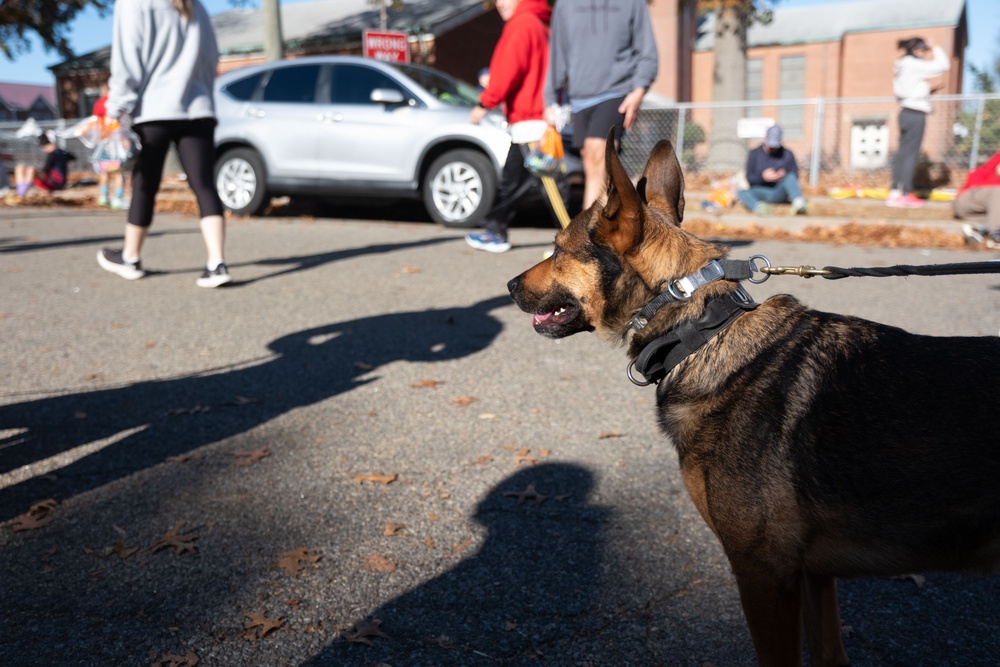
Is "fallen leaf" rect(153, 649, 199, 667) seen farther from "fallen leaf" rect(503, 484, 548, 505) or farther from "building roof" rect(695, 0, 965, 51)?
"building roof" rect(695, 0, 965, 51)

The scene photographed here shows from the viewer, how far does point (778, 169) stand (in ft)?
42.9

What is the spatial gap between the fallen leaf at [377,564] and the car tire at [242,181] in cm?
1052

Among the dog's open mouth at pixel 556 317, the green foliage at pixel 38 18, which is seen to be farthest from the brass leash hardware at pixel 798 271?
the green foliage at pixel 38 18

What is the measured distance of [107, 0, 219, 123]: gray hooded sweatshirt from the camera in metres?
6.88

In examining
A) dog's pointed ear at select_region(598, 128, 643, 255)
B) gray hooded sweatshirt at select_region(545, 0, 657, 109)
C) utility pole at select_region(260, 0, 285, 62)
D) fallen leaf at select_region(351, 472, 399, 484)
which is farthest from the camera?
utility pole at select_region(260, 0, 285, 62)

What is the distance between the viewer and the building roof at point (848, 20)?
1517 inches

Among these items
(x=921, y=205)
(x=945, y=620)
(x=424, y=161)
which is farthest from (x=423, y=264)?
(x=921, y=205)

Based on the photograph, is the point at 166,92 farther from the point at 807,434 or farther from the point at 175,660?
the point at 807,434

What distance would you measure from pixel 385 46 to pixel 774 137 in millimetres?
8253

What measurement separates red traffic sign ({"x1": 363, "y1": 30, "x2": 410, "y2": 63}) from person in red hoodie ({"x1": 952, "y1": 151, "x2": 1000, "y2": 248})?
36.8 ft

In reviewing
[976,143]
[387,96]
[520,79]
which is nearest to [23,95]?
[387,96]

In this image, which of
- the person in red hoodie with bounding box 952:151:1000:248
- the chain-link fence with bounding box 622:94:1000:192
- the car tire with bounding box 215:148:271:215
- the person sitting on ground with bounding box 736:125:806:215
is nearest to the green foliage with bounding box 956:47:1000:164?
the chain-link fence with bounding box 622:94:1000:192

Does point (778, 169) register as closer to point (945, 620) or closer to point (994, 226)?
point (994, 226)

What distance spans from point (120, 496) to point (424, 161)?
28.4 feet
